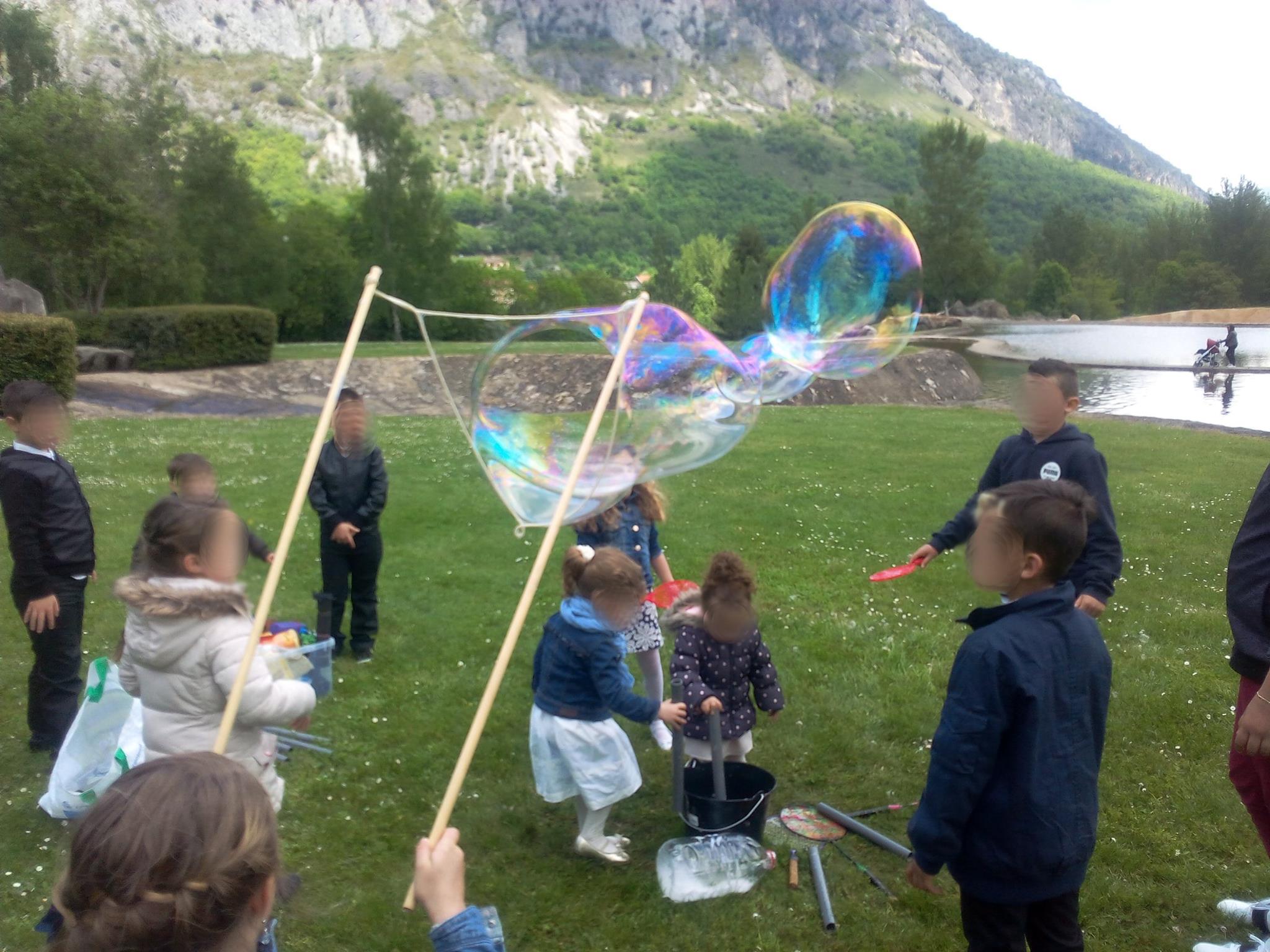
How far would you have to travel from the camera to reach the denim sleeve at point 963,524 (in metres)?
4.37

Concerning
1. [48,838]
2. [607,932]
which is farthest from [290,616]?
[607,932]

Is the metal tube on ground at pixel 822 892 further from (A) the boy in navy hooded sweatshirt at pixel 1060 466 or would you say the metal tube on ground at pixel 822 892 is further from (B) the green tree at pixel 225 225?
(B) the green tree at pixel 225 225

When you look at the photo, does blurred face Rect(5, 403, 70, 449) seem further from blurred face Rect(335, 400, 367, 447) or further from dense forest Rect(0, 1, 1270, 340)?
dense forest Rect(0, 1, 1270, 340)

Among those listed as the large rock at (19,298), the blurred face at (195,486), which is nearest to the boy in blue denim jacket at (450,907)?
the blurred face at (195,486)

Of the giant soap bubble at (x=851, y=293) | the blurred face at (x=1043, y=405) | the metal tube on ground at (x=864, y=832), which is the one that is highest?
the giant soap bubble at (x=851, y=293)

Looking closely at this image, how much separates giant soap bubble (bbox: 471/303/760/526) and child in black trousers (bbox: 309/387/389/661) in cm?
143

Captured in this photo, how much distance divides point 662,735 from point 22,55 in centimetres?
4191

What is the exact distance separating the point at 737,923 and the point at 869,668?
8.91 feet

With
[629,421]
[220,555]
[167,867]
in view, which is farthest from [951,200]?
[167,867]

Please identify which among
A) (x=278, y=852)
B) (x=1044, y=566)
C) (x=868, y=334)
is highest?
(x=868, y=334)

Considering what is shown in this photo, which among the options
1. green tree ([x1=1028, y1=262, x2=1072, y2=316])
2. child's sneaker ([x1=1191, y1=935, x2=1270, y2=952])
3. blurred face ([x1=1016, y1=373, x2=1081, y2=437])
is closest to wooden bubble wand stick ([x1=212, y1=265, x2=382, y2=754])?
blurred face ([x1=1016, y1=373, x2=1081, y2=437])

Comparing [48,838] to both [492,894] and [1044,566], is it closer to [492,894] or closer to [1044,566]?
[492,894]

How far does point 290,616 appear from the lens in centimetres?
707

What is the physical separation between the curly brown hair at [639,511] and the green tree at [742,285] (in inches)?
1811
